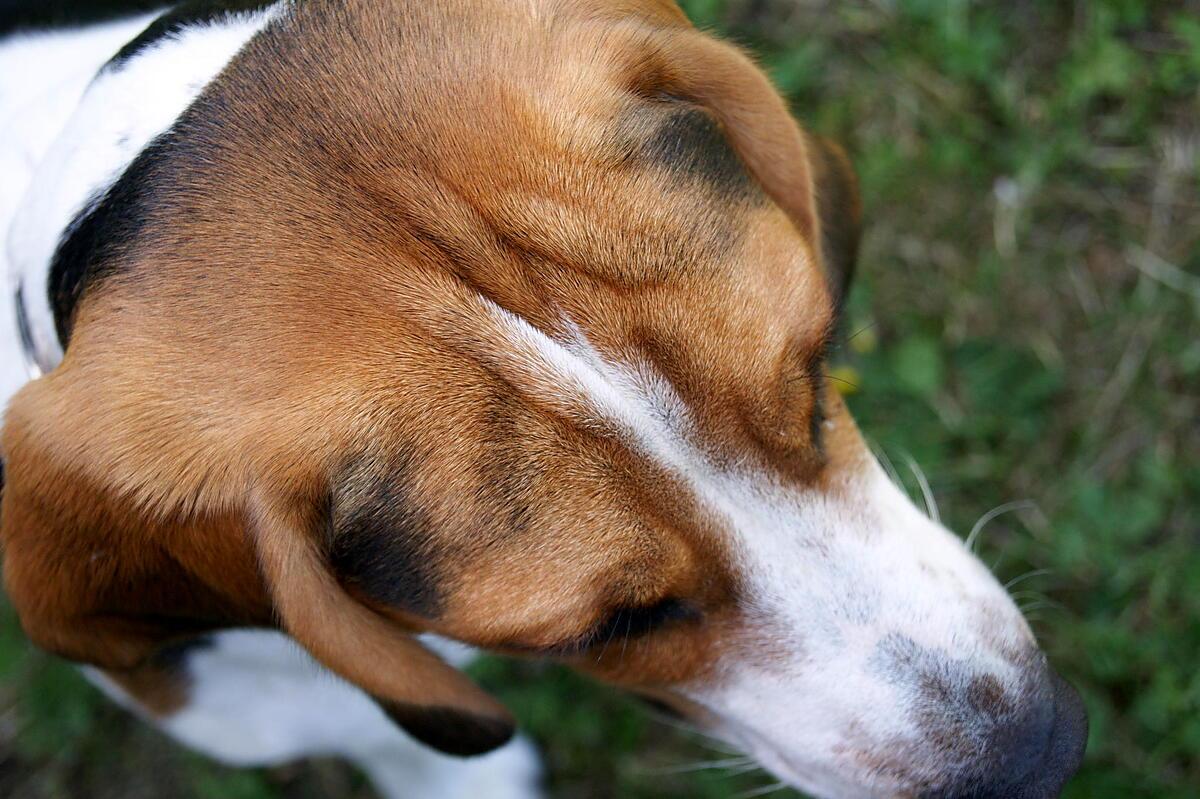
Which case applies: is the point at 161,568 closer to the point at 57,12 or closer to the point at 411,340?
the point at 411,340

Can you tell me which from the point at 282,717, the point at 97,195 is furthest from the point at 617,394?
the point at 282,717

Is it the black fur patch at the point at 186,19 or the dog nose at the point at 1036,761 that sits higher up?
the black fur patch at the point at 186,19

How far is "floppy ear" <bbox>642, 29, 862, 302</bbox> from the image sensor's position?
2.41 meters

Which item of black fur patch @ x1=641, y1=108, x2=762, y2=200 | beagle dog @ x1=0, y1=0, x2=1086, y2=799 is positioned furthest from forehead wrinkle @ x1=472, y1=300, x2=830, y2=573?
black fur patch @ x1=641, y1=108, x2=762, y2=200

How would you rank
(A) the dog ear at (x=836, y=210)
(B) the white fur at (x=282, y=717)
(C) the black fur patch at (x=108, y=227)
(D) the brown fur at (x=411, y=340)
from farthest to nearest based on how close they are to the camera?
1. (B) the white fur at (x=282, y=717)
2. (A) the dog ear at (x=836, y=210)
3. (C) the black fur patch at (x=108, y=227)
4. (D) the brown fur at (x=411, y=340)

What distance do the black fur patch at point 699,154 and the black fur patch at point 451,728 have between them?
1269mm

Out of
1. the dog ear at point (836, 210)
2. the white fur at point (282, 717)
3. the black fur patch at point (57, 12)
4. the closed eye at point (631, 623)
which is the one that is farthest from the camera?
the white fur at point (282, 717)

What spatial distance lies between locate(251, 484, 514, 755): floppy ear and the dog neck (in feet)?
2.20

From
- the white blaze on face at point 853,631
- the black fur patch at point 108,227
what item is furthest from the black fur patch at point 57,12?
the white blaze on face at point 853,631

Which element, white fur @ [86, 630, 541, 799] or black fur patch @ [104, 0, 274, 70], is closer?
black fur patch @ [104, 0, 274, 70]

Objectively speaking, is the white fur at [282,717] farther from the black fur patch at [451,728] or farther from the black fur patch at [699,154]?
the black fur patch at [699,154]

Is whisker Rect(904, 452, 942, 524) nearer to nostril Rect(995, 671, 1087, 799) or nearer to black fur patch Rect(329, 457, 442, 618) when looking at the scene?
nostril Rect(995, 671, 1087, 799)

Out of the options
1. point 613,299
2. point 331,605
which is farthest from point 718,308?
point 331,605

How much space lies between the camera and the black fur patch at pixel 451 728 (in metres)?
2.29
